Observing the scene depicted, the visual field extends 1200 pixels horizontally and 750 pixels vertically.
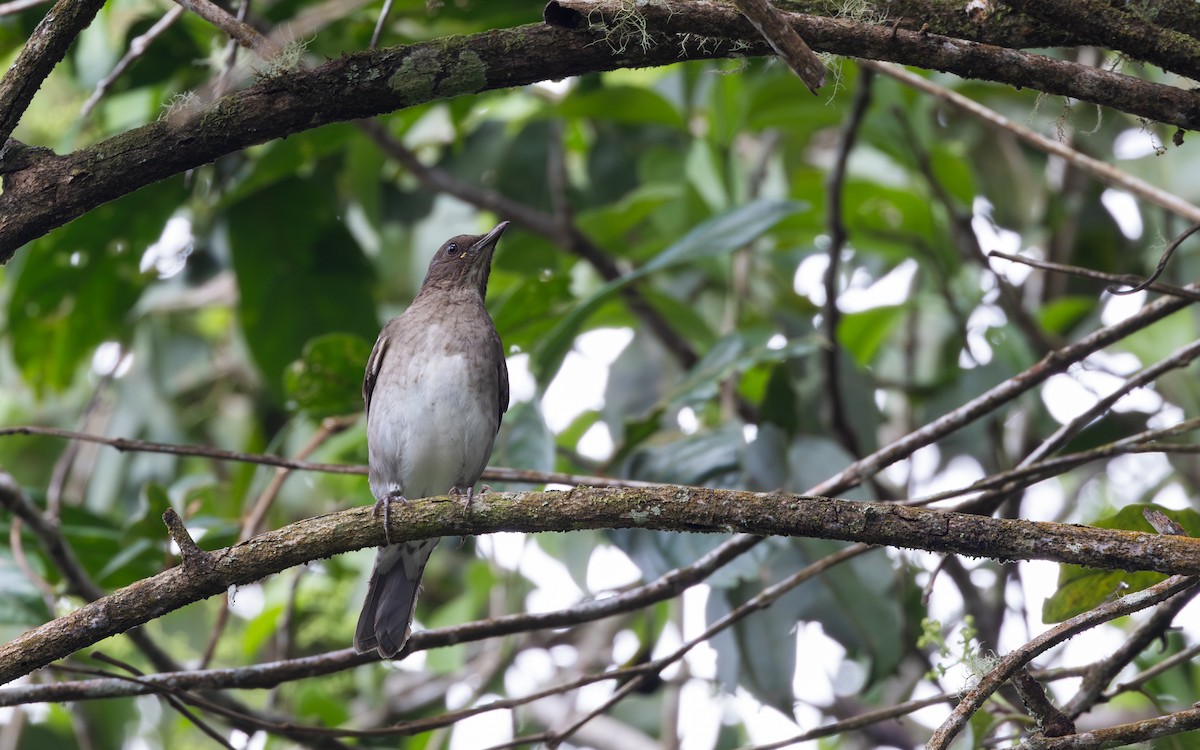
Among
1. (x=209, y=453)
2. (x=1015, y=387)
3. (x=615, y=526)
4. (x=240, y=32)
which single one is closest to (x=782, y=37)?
(x=615, y=526)

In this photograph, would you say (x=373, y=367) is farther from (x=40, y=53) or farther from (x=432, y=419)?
(x=40, y=53)

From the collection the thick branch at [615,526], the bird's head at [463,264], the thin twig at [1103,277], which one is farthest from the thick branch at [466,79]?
the bird's head at [463,264]

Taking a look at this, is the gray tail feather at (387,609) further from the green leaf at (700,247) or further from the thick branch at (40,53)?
the thick branch at (40,53)

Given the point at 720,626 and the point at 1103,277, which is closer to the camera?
the point at 1103,277

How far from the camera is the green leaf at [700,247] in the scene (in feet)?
15.6

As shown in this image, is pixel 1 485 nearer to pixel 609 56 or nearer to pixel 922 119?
pixel 609 56

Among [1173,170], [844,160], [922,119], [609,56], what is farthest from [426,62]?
[1173,170]

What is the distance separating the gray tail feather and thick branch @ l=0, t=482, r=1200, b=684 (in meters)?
1.33

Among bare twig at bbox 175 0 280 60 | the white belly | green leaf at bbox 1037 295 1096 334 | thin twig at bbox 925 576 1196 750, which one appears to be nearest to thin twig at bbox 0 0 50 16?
bare twig at bbox 175 0 280 60

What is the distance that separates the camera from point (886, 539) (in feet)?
7.86

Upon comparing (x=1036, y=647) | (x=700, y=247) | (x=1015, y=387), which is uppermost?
(x=700, y=247)

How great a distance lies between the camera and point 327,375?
16.7 feet

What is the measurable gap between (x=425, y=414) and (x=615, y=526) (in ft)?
7.06

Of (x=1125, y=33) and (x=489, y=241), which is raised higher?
(x=489, y=241)
